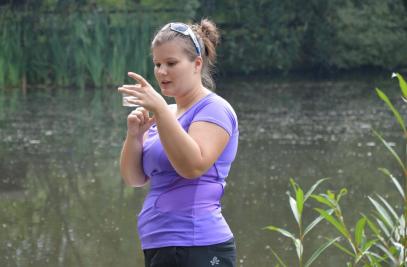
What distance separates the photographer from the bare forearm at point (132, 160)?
307 centimetres

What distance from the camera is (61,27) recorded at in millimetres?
18172

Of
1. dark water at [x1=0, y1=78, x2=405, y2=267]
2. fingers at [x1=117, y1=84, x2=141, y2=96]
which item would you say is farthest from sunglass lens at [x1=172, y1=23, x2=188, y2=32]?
dark water at [x1=0, y1=78, x2=405, y2=267]

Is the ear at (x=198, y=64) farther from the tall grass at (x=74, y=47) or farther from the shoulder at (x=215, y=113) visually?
the tall grass at (x=74, y=47)

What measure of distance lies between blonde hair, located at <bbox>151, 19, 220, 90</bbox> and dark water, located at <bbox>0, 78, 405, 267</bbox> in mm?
2904

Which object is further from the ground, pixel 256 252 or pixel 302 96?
A: pixel 256 252

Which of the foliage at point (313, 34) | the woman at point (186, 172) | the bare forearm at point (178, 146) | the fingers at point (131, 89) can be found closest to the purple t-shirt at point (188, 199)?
the woman at point (186, 172)

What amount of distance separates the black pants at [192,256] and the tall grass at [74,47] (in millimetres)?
13829

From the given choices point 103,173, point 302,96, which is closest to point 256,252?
Answer: point 103,173

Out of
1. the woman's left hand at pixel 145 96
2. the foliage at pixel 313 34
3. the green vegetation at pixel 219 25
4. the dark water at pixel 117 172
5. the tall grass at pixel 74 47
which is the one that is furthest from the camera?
the foliage at pixel 313 34

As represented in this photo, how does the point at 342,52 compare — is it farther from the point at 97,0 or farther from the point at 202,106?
the point at 202,106

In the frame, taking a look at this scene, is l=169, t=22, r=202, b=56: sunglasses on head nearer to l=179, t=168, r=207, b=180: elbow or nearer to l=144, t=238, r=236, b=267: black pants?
l=179, t=168, r=207, b=180: elbow

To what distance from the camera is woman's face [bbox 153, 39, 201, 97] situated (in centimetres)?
299

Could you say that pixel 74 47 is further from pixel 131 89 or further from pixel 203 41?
pixel 131 89

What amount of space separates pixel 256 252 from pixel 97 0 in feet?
44.2
